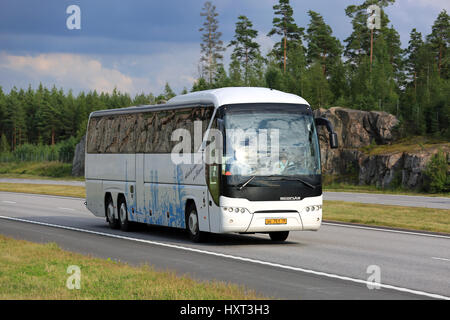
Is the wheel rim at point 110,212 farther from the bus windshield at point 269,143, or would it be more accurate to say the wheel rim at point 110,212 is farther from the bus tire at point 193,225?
the bus windshield at point 269,143

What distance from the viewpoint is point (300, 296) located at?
1073 centimetres

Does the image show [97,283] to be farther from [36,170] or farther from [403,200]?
[36,170]

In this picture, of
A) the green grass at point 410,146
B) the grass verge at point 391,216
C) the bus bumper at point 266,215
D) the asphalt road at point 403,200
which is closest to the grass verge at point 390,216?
the grass verge at point 391,216

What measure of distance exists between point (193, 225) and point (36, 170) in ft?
305

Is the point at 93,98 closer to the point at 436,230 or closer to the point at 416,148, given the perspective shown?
the point at 416,148

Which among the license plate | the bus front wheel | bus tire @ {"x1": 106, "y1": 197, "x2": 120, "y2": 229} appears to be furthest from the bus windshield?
bus tire @ {"x1": 106, "y1": 197, "x2": 120, "y2": 229}

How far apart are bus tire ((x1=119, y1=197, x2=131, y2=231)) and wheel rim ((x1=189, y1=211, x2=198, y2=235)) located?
14.9ft

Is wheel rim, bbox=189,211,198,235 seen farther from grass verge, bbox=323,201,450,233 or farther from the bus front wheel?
grass verge, bbox=323,201,450,233

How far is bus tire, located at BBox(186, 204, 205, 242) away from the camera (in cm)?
1912

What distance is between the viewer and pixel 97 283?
11359 mm

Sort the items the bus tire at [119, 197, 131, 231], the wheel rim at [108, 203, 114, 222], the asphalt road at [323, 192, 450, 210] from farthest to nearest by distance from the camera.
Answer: the asphalt road at [323, 192, 450, 210]
the wheel rim at [108, 203, 114, 222]
the bus tire at [119, 197, 131, 231]

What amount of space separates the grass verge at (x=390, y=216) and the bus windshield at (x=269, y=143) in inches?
274

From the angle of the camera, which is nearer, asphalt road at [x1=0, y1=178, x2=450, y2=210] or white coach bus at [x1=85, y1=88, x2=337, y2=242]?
white coach bus at [x1=85, y1=88, x2=337, y2=242]

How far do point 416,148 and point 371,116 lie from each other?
9255 mm
